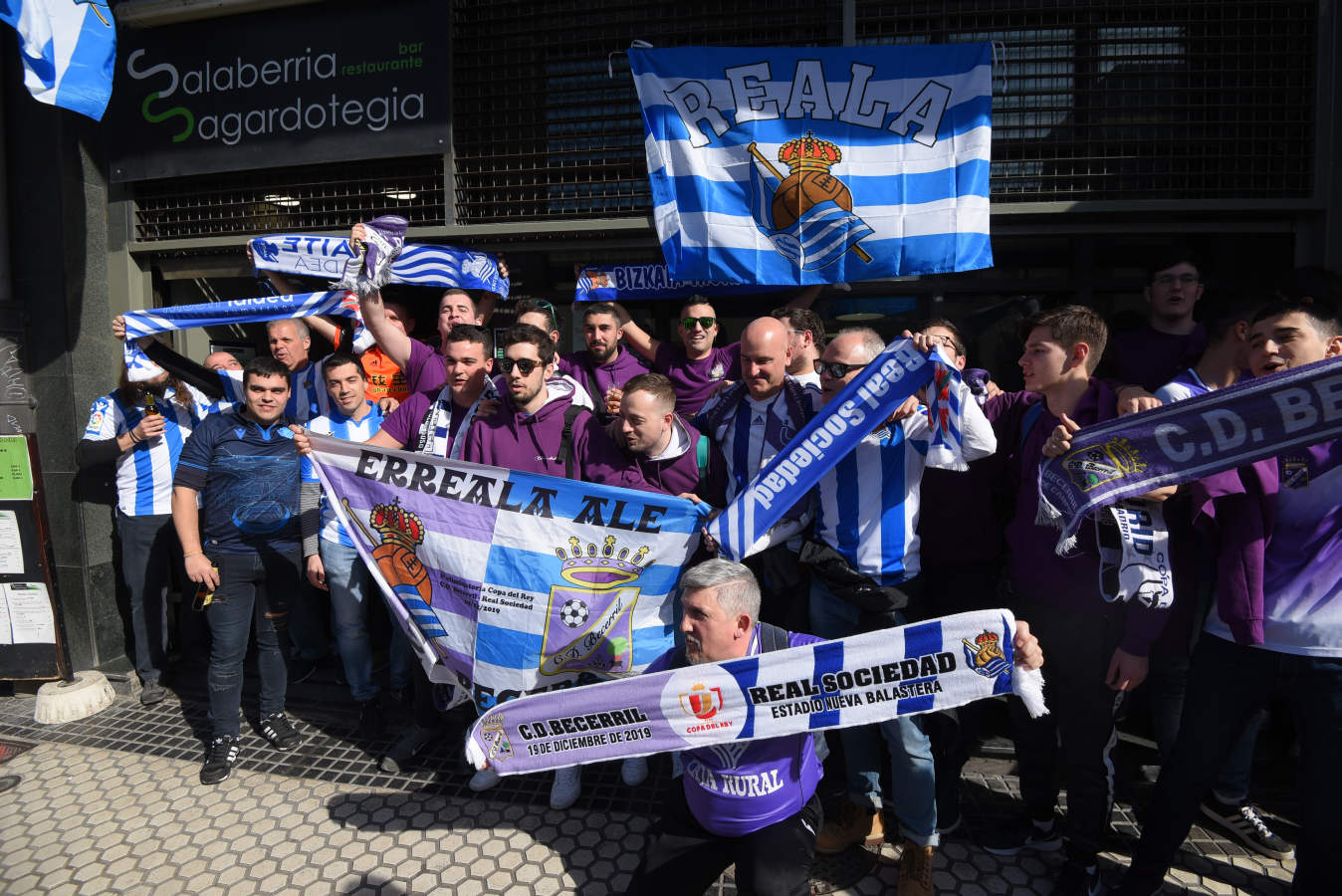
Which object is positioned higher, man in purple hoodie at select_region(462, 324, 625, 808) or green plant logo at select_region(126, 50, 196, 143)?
green plant logo at select_region(126, 50, 196, 143)

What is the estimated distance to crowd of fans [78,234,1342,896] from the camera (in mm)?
2311

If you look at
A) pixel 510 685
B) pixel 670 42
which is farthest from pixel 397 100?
pixel 510 685

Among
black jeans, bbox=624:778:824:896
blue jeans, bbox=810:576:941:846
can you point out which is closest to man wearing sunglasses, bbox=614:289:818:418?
blue jeans, bbox=810:576:941:846

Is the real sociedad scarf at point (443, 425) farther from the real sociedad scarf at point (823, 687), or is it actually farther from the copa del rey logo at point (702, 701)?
the copa del rey logo at point (702, 701)

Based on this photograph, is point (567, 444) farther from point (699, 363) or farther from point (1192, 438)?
point (1192, 438)

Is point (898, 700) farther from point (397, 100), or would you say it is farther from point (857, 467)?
point (397, 100)

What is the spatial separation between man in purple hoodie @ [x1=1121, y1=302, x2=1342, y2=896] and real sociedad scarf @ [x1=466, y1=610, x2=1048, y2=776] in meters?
0.85

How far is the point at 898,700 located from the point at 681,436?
1422 mm

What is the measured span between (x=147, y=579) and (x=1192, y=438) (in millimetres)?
5793

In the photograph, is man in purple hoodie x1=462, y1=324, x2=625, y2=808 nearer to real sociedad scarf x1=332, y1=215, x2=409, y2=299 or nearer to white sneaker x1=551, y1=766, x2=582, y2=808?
white sneaker x1=551, y1=766, x2=582, y2=808

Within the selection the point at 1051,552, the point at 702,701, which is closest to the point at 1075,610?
the point at 1051,552

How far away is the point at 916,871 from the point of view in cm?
270

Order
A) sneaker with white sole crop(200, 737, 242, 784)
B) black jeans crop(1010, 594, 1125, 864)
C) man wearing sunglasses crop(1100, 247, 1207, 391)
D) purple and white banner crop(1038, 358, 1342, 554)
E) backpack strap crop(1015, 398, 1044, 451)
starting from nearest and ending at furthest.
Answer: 1. purple and white banner crop(1038, 358, 1342, 554)
2. black jeans crop(1010, 594, 1125, 864)
3. backpack strap crop(1015, 398, 1044, 451)
4. man wearing sunglasses crop(1100, 247, 1207, 391)
5. sneaker with white sole crop(200, 737, 242, 784)

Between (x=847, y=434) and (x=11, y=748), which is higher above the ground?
(x=847, y=434)
